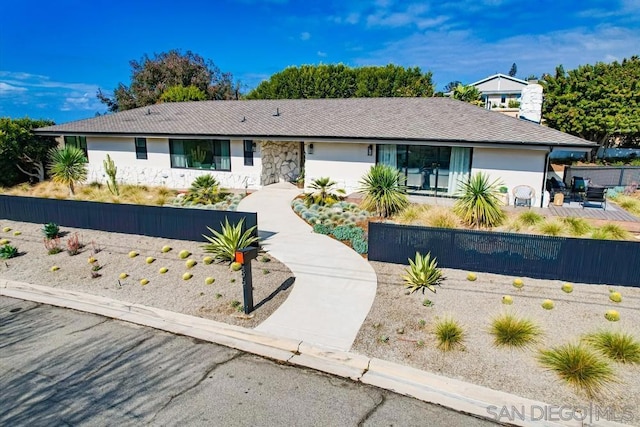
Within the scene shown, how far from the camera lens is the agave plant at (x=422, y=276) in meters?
9.02

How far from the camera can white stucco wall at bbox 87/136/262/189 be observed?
19531 millimetres

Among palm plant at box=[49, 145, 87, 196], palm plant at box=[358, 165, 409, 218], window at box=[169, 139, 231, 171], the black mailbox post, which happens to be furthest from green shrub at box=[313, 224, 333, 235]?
palm plant at box=[49, 145, 87, 196]

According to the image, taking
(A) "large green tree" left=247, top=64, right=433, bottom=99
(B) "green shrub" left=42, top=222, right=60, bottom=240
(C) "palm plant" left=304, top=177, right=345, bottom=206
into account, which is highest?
(A) "large green tree" left=247, top=64, right=433, bottom=99

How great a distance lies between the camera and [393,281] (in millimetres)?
9516

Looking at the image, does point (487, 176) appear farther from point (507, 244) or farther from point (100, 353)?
point (100, 353)

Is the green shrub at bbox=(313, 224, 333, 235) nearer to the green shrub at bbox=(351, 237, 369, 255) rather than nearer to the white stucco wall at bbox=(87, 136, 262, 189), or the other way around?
the green shrub at bbox=(351, 237, 369, 255)

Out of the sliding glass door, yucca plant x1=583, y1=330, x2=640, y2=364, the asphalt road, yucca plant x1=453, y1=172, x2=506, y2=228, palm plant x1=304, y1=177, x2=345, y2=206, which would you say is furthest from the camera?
the sliding glass door

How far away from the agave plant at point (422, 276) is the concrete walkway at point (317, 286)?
828mm

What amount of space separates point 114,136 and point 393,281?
17978 mm

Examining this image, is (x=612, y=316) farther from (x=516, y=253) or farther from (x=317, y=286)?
(x=317, y=286)

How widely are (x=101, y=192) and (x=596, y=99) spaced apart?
33.9 m

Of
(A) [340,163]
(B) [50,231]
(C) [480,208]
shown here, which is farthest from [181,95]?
(C) [480,208]

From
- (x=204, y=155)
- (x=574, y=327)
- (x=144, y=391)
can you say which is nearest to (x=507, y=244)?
(x=574, y=327)

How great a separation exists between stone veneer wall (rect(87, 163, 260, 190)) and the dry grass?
0.71 meters
